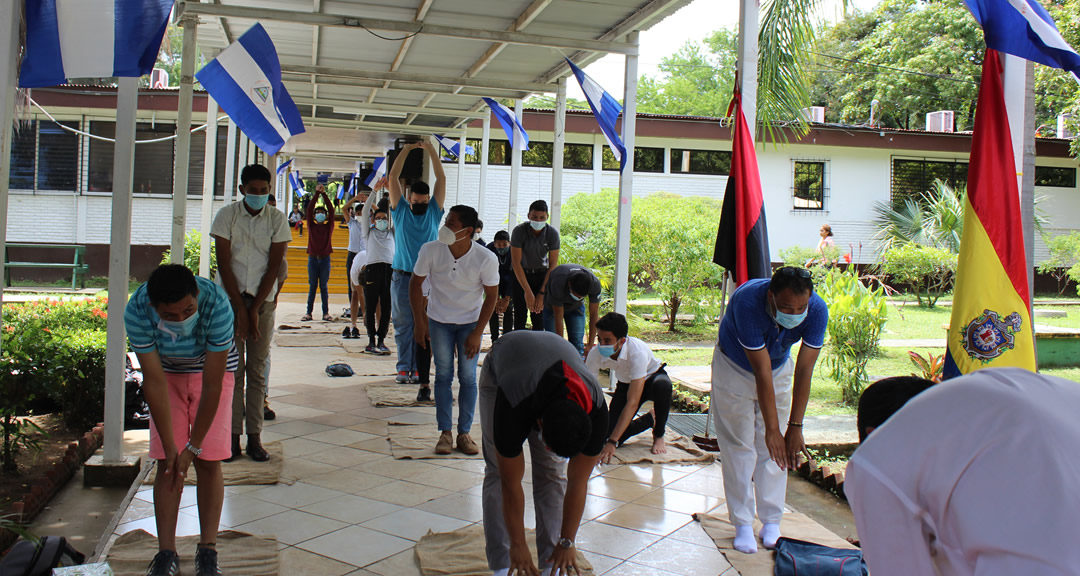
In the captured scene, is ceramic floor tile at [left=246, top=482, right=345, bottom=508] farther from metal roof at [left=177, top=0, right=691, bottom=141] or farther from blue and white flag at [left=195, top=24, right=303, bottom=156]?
metal roof at [left=177, top=0, right=691, bottom=141]

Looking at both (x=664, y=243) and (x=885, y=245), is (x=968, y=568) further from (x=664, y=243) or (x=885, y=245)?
(x=885, y=245)

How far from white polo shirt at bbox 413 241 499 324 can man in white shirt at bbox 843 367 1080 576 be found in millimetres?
4470

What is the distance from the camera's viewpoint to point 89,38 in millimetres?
3723

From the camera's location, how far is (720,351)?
14.9ft

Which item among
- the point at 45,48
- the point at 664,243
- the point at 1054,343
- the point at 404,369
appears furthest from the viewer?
the point at 664,243

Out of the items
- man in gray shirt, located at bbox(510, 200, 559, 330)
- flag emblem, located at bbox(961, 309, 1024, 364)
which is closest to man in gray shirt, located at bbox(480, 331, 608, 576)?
flag emblem, located at bbox(961, 309, 1024, 364)

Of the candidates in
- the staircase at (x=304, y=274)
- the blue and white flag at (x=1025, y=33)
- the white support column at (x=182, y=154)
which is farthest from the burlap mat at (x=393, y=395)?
the staircase at (x=304, y=274)

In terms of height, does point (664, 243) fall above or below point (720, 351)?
above

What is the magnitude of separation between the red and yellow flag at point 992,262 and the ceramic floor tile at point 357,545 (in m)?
2.74

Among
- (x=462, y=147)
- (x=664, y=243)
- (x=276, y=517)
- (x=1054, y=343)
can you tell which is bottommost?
(x=276, y=517)

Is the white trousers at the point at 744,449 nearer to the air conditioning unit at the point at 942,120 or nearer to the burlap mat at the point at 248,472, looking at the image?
the burlap mat at the point at 248,472

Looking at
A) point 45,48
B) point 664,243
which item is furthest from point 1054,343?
point 45,48

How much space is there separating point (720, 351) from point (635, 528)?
3.60ft

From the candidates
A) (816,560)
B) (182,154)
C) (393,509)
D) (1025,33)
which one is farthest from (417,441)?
(1025,33)
